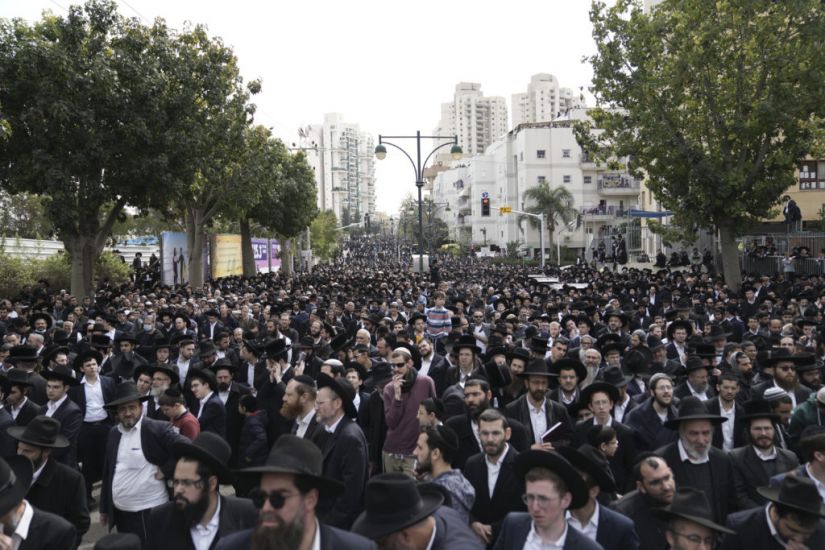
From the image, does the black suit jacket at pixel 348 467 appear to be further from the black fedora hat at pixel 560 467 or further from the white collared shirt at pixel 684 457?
the white collared shirt at pixel 684 457

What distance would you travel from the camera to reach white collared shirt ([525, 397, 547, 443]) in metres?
6.93

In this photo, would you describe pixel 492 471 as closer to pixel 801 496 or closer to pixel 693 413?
pixel 693 413

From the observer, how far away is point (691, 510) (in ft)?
13.0

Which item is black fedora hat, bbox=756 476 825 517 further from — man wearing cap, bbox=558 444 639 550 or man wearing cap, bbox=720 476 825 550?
man wearing cap, bbox=558 444 639 550

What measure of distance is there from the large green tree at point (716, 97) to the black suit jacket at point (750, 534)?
22155 millimetres

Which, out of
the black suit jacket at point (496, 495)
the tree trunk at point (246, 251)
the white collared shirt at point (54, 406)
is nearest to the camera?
the black suit jacket at point (496, 495)

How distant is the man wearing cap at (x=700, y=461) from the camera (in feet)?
18.2

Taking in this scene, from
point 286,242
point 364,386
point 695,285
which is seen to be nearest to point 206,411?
point 364,386

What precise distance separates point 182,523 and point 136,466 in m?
1.76

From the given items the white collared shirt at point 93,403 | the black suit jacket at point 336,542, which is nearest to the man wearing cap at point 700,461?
the black suit jacket at point 336,542

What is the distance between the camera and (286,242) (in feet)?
202

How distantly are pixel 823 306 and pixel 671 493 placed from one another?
13661 mm

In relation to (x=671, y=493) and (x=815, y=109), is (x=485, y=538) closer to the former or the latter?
(x=671, y=493)

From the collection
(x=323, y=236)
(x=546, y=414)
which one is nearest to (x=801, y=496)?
(x=546, y=414)
